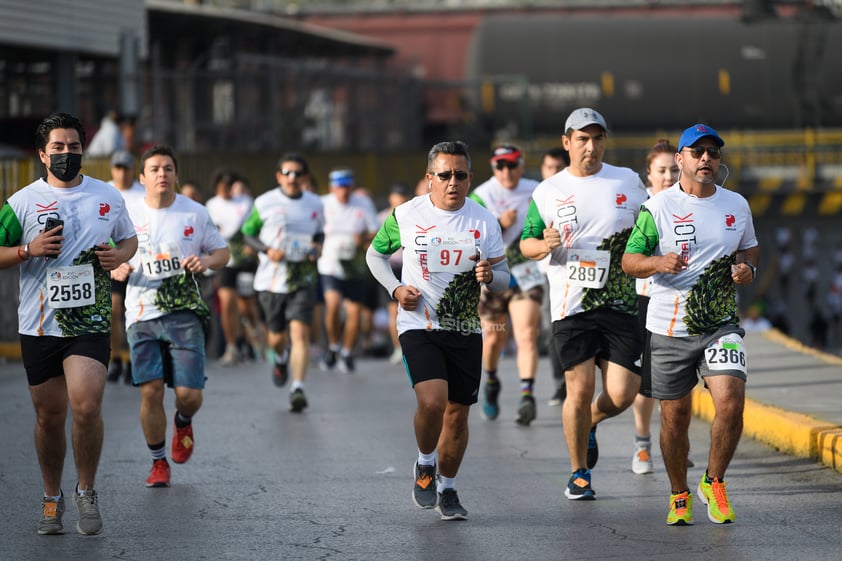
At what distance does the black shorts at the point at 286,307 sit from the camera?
13.9 m

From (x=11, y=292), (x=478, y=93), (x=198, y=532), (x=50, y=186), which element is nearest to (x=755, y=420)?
(x=198, y=532)

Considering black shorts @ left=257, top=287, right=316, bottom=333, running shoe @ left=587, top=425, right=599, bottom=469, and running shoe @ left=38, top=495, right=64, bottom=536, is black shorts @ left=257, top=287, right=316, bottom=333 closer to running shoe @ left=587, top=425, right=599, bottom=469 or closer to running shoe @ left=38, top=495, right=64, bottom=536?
running shoe @ left=587, top=425, right=599, bottom=469

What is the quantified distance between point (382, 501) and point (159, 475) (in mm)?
1495

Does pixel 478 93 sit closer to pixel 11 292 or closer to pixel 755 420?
pixel 11 292

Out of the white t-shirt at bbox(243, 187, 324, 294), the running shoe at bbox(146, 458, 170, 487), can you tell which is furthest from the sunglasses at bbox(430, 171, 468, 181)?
the white t-shirt at bbox(243, 187, 324, 294)

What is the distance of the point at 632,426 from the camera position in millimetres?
12430

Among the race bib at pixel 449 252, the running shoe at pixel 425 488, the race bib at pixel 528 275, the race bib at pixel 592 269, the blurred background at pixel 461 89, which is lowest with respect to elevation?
the running shoe at pixel 425 488

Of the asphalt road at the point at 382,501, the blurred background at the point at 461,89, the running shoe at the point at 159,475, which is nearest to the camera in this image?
the asphalt road at the point at 382,501

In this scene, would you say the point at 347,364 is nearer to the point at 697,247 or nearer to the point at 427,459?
the point at 427,459

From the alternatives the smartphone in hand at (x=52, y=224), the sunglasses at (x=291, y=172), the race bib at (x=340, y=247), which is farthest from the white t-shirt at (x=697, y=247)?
the race bib at (x=340, y=247)

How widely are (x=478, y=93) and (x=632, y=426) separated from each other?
2318 centimetres

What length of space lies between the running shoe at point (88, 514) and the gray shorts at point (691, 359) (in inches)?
113

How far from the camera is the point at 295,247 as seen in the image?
14148 millimetres

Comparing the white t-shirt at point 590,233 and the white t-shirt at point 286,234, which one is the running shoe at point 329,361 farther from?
the white t-shirt at point 590,233
